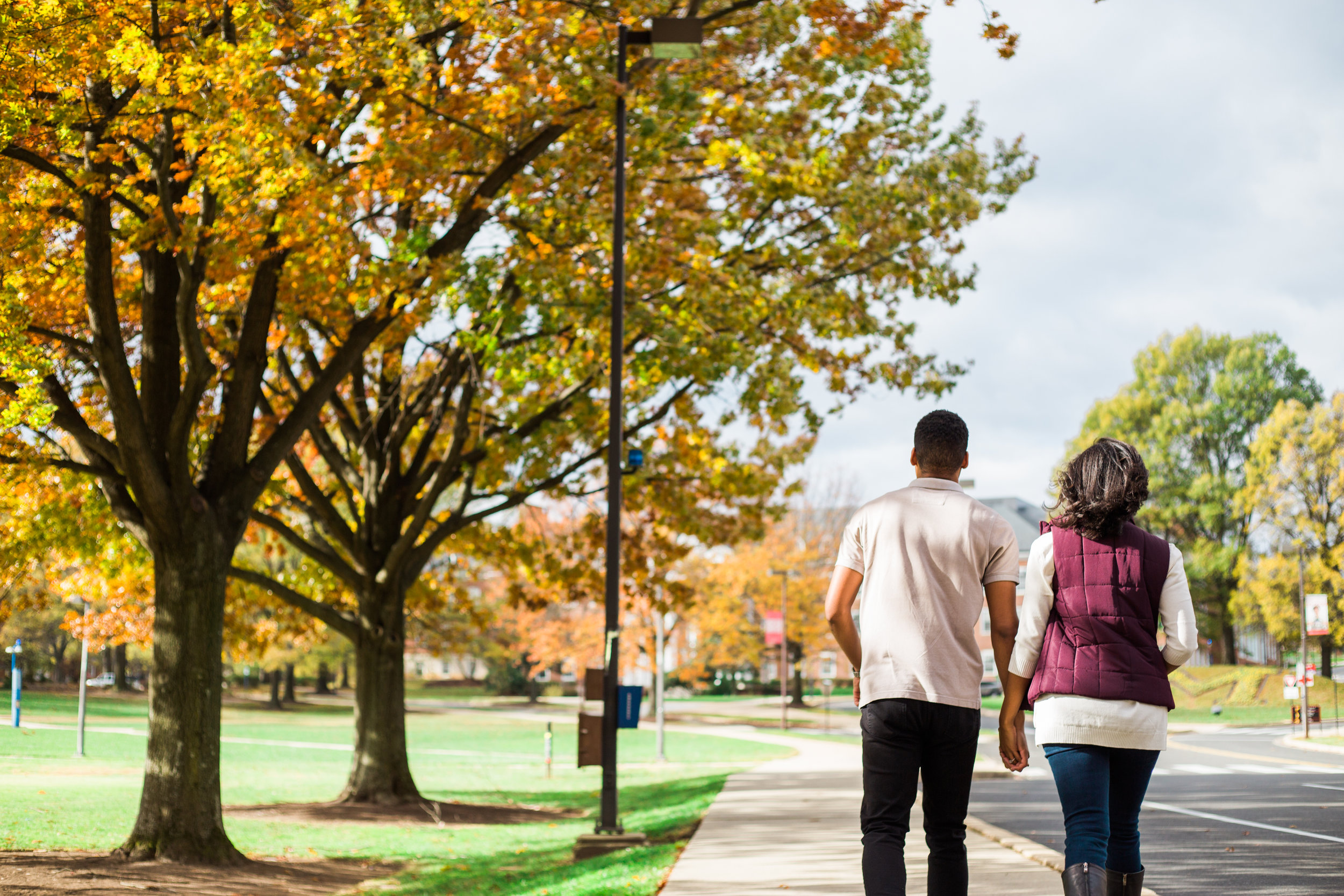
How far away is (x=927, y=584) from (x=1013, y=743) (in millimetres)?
673

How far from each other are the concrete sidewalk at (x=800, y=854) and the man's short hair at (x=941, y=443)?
3.04 m

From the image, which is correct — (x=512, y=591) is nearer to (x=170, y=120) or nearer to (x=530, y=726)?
(x=170, y=120)

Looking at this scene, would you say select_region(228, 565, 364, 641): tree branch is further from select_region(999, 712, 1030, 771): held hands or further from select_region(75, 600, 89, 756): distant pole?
select_region(999, 712, 1030, 771): held hands

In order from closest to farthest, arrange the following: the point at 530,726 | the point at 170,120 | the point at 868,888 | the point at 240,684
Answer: the point at 868,888
the point at 170,120
the point at 530,726
the point at 240,684

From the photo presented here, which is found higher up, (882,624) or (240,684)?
(882,624)

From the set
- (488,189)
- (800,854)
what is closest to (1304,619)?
(800,854)

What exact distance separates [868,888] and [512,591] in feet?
47.5

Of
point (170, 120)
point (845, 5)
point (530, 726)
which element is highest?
point (845, 5)

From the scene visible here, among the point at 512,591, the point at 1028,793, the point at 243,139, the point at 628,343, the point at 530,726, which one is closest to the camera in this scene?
the point at 243,139

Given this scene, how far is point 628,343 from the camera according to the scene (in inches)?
563

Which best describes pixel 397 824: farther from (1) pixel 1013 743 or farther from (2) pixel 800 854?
(1) pixel 1013 743

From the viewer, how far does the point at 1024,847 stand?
9062mm

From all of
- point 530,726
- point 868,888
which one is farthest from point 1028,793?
point 530,726

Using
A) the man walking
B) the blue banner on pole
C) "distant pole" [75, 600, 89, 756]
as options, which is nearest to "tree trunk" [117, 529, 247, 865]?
"distant pole" [75, 600, 89, 756]
